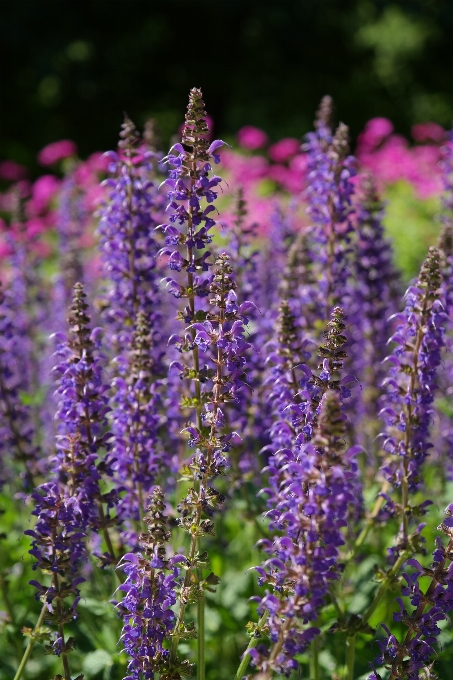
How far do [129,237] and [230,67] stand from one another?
2997 cm

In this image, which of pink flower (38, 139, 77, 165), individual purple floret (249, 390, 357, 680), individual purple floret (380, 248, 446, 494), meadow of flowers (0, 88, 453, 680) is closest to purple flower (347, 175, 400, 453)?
meadow of flowers (0, 88, 453, 680)

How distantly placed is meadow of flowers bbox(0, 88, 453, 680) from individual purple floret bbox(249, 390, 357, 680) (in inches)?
0.4

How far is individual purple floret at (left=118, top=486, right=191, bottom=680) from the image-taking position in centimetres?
386

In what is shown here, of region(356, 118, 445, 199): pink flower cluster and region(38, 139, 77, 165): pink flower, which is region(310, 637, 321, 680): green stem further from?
region(38, 139, 77, 165): pink flower

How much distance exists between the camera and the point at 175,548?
644 cm

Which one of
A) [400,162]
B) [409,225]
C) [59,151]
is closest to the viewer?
[409,225]

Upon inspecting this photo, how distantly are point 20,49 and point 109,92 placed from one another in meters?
3.99

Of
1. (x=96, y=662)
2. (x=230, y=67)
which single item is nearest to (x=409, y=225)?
(x=96, y=662)

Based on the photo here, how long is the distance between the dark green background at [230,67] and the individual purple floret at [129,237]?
80.3ft

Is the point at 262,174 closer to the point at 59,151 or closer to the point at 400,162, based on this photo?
the point at 400,162

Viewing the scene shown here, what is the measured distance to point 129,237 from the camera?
18.9ft

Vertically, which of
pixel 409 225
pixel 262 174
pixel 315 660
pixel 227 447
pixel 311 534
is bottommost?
pixel 315 660

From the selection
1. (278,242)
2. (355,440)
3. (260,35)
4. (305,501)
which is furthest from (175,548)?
(260,35)

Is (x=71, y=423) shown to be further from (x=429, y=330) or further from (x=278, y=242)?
(x=278, y=242)
